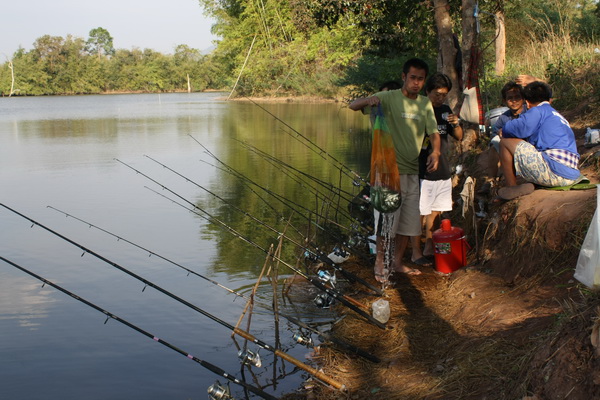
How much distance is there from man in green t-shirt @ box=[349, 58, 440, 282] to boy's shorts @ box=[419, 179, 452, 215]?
0.34 m

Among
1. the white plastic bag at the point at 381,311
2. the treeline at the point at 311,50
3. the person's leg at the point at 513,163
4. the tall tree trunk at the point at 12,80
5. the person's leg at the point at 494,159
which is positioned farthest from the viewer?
the tall tree trunk at the point at 12,80

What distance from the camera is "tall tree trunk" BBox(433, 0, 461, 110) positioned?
341 inches

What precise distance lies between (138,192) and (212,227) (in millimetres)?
3460

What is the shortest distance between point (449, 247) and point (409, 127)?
1113mm

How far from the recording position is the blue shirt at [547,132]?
516 cm

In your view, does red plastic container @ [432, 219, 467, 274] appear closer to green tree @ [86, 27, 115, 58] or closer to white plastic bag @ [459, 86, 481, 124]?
white plastic bag @ [459, 86, 481, 124]

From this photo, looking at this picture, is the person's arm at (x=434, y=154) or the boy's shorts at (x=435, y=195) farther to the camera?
the boy's shorts at (x=435, y=195)

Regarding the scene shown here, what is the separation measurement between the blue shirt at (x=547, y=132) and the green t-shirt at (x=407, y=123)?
70 cm

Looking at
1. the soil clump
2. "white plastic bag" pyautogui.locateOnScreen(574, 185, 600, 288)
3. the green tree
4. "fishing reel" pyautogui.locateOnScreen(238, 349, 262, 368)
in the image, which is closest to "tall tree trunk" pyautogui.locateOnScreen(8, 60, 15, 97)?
the green tree

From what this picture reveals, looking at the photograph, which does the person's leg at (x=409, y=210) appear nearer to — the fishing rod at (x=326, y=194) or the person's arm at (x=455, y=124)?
the person's arm at (x=455, y=124)

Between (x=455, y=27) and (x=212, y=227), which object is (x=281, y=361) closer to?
(x=212, y=227)

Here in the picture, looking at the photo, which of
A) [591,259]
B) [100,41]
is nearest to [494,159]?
[591,259]

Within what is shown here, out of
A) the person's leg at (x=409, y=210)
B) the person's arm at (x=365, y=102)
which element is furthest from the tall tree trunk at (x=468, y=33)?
the person's arm at (x=365, y=102)

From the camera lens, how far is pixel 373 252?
22.8 ft
